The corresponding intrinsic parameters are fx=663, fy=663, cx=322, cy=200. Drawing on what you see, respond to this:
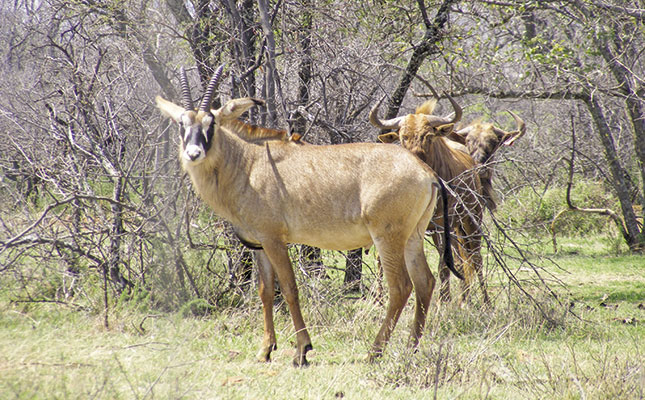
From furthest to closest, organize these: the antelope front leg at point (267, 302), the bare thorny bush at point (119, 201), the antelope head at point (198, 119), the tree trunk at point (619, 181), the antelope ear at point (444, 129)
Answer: the tree trunk at point (619, 181), the antelope ear at point (444, 129), the bare thorny bush at point (119, 201), the antelope front leg at point (267, 302), the antelope head at point (198, 119)

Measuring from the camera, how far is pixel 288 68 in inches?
328

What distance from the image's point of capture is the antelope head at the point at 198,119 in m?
5.81

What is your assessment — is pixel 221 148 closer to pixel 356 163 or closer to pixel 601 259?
pixel 356 163

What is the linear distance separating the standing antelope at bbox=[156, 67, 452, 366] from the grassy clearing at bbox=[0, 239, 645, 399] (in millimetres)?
503

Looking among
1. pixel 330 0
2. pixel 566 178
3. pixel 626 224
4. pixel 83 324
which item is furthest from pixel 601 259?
pixel 83 324

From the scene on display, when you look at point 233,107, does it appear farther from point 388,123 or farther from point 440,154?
point 440,154

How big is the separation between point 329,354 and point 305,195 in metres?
1.56

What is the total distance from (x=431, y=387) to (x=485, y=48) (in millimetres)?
7085

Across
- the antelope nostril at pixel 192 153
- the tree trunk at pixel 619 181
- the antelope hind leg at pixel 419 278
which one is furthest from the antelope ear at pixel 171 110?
the tree trunk at pixel 619 181

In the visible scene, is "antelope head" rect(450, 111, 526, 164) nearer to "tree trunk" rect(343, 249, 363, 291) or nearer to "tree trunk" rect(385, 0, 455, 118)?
"tree trunk" rect(385, 0, 455, 118)

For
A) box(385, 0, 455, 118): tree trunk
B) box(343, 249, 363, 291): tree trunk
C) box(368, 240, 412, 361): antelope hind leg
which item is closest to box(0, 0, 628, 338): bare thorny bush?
box(385, 0, 455, 118): tree trunk

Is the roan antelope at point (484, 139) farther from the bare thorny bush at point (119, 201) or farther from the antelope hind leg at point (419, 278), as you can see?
the antelope hind leg at point (419, 278)

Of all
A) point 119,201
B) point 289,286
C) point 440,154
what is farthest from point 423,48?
point 119,201

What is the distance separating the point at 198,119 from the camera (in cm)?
604
